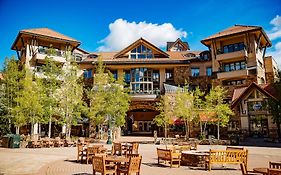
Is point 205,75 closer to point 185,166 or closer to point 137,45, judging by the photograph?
point 137,45

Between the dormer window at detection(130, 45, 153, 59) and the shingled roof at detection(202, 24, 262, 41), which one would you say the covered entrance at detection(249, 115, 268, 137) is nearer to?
the shingled roof at detection(202, 24, 262, 41)

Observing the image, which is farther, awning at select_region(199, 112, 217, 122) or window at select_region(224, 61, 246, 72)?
window at select_region(224, 61, 246, 72)

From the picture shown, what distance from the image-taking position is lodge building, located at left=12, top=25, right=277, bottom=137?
33.9 metres

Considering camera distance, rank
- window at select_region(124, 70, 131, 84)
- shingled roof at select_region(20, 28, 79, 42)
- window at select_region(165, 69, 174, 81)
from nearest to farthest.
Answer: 1. shingled roof at select_region(20, 28, 79, 42)
2. window at select_region(124, 70, 131, 84)
3. window at select_region(165, 69, 174, 81)

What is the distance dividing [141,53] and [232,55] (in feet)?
45.3

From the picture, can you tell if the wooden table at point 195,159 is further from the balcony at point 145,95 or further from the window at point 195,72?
the window at point 195,72

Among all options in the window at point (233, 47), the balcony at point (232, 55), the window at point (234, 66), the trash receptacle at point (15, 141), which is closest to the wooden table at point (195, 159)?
the trash receptacle at point (15, 141)

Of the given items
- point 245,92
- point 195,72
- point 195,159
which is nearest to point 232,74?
point 245,92

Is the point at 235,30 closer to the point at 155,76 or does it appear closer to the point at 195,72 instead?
the point at 195,72

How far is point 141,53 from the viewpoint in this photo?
4212cm

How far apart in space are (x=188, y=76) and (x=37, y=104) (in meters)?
23.4

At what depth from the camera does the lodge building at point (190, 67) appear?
111 ft

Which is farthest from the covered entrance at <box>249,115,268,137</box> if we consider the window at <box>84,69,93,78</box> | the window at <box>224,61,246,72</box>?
the window at <box>84,69,93,78</box>

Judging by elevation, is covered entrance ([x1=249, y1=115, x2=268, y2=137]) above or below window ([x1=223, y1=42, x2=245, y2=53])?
below
